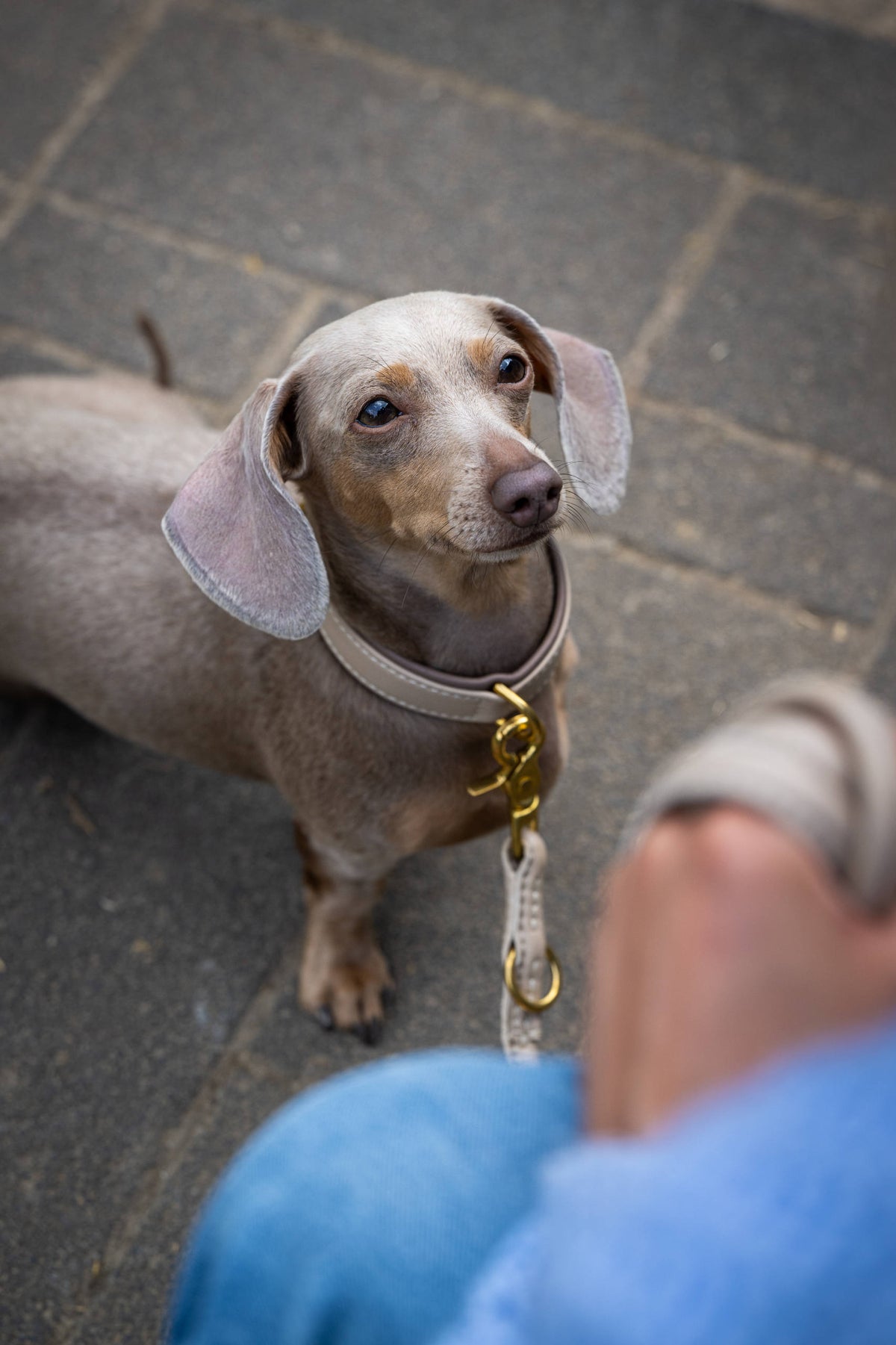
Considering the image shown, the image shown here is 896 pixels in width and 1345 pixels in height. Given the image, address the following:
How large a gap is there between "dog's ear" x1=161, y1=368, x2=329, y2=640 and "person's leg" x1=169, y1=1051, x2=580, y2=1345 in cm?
82

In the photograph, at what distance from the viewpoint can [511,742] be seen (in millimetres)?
1959

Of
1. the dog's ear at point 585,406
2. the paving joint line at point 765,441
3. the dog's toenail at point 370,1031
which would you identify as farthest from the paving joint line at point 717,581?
the dog's toenail at point 370,1031

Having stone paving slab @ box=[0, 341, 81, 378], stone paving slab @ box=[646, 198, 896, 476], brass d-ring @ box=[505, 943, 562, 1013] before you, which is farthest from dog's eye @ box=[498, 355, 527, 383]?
stone paving slab @ box=[0, 341, 81, 378]

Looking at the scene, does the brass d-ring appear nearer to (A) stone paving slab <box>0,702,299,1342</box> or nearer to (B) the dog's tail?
(A) stone paving slab <box>0,702,299,1342</box>

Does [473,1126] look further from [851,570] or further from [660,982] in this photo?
[851,570]

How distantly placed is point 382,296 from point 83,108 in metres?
1.27

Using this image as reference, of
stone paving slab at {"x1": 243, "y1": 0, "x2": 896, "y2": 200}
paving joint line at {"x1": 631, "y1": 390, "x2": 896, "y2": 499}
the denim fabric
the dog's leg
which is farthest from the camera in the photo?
stone paving slab at {"x1": 243, "y1": 0, "x2": 896, "y2": 200}

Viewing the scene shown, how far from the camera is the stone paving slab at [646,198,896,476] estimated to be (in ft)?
9.96

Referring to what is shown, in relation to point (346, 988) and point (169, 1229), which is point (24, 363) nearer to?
point (346, 988)

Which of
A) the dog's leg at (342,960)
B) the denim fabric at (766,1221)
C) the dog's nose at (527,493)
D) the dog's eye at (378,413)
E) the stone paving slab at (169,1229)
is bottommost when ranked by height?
the stone paving slab at (169,1229)

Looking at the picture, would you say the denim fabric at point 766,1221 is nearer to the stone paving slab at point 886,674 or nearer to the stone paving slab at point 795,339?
the stone paving slab at point 886,674

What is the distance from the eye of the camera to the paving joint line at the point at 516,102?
3.33 metres

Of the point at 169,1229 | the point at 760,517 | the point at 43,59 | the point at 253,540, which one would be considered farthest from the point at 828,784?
the point at 43,59

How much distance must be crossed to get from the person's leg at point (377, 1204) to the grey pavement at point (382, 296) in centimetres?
135
